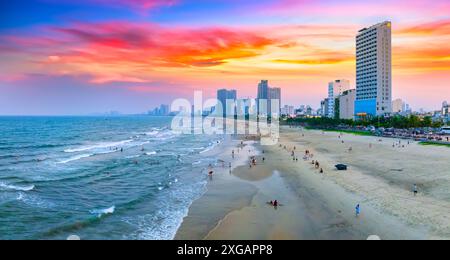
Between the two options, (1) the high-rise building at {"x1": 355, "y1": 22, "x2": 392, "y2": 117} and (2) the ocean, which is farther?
(1) the high-rise building at {"x1": 355, "y1": 22, "x2": 392, "y2": 117}

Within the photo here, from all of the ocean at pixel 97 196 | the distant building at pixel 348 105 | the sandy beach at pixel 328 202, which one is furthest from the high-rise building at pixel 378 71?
the ocean at pixel 97 196

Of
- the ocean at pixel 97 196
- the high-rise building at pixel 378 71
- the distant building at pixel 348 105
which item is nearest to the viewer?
the ocean at pixel 97 196

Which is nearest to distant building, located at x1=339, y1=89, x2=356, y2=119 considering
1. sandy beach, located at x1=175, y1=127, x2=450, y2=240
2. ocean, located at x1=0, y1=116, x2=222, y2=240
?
sandy beach, located at x1=175, y1=127, x2=450, y2=240

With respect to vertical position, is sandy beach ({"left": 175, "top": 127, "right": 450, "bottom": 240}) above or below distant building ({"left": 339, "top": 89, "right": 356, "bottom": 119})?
below

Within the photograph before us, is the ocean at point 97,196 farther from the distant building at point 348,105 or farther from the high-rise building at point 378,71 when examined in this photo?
the distant building at point 348,105

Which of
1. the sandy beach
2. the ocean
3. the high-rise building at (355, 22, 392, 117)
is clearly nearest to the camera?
the sandy beach

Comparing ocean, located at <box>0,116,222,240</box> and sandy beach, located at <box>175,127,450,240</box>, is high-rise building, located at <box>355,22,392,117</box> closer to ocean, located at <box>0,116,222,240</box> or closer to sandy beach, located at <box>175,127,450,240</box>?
sandy beach, located at <box>175,127,450,240</box>
